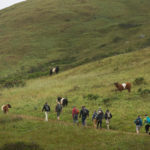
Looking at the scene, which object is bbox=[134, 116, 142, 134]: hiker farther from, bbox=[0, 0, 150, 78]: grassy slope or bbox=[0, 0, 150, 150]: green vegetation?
bbox=[0, 0, 150, 78]: grassy slope

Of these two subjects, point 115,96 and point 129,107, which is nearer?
point 129,107

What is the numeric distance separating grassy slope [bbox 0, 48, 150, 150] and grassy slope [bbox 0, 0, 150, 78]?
23.9m

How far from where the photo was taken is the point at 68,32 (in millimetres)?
115062

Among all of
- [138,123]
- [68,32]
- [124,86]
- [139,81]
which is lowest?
[138,123]

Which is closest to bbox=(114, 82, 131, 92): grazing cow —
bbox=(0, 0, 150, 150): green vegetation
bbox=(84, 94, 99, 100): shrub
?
bbox=(0, 0, 150, 150): green vegetation

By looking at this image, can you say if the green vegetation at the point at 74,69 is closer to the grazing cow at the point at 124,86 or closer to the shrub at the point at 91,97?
the shrub at the point at 91,97

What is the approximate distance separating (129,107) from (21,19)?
346 feet

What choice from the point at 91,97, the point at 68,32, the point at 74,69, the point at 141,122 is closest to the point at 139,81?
the point at 91,97

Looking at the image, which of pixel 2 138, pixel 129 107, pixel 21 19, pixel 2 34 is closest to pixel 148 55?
pixel 129 107

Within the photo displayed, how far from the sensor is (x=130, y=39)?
99.4m

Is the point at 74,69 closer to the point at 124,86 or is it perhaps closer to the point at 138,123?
the point at 124,86

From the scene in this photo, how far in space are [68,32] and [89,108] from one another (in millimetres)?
83859

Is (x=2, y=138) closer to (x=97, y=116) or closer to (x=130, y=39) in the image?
(x=97, y=116)

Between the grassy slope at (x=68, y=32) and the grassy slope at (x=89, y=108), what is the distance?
2393cm
